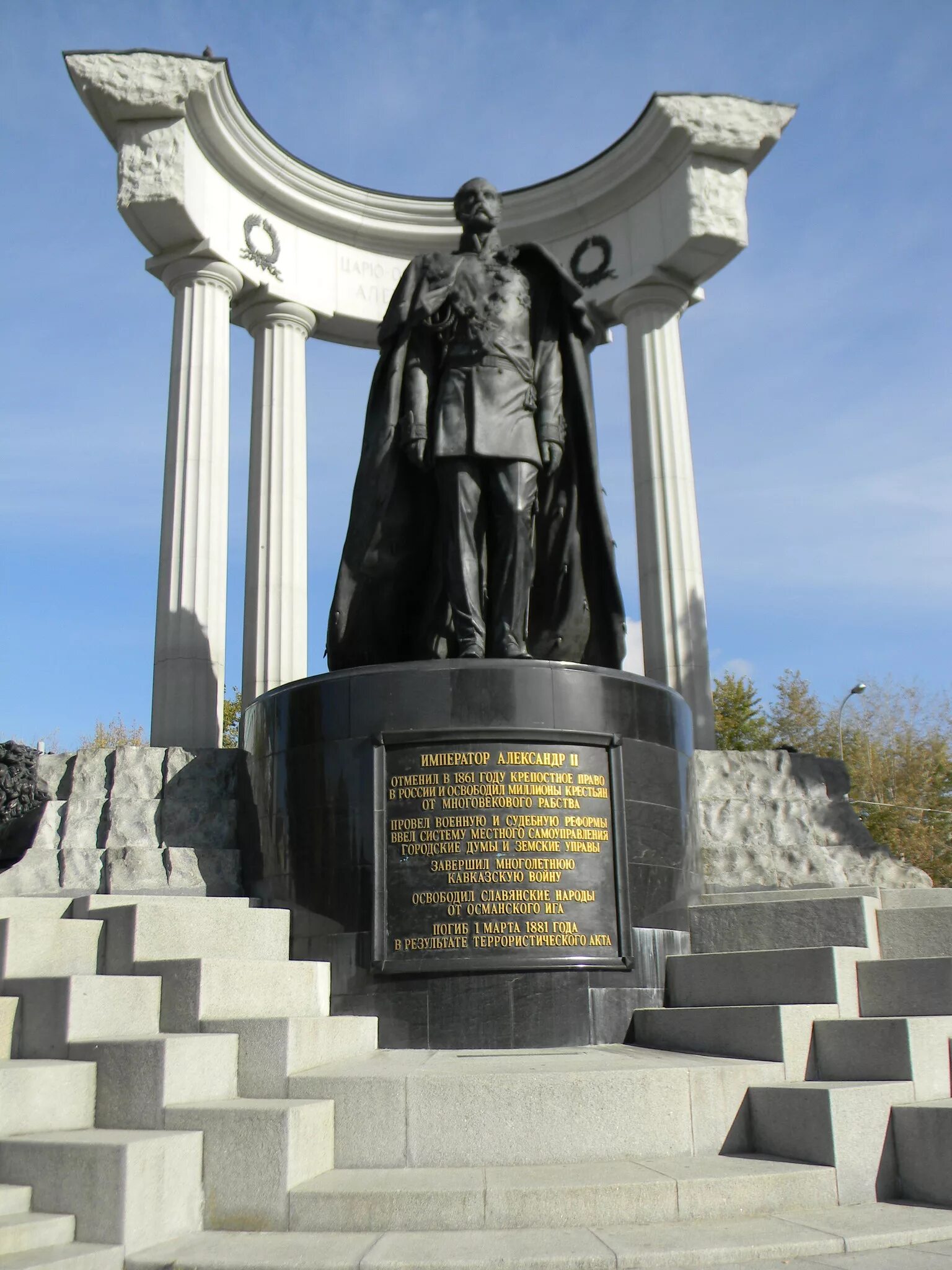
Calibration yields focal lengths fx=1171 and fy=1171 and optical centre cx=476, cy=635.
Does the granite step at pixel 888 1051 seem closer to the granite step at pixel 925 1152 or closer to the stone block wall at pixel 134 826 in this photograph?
the granite step at pixel 925 1152

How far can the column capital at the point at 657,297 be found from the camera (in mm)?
18656

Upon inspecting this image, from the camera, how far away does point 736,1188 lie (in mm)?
5469

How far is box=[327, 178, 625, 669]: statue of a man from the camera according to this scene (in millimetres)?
10133

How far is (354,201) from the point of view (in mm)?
19734

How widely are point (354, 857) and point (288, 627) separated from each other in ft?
31.3

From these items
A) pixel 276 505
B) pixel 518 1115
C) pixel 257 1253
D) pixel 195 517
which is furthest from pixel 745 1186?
pixel 276 505

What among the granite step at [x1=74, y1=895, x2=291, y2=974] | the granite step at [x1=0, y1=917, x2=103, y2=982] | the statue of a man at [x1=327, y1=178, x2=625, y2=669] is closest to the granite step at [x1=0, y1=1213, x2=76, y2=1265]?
the granite step at [x1=0, y1=917, x2=103, y2=982]

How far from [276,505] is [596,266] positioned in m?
6.76

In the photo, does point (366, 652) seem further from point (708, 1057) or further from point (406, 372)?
point (708, 1057)

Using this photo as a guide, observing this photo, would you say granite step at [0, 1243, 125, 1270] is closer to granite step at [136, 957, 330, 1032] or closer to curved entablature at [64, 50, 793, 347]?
granite step at [136, 957, 330, 1032]

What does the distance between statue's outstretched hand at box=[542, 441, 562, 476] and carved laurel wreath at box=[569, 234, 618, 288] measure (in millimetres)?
9779

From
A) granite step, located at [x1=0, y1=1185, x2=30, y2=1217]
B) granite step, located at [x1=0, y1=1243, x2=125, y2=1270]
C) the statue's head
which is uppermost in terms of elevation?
the statue's head

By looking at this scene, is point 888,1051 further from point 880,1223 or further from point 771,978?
point 880,1223

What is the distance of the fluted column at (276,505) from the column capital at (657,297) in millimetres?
5137
